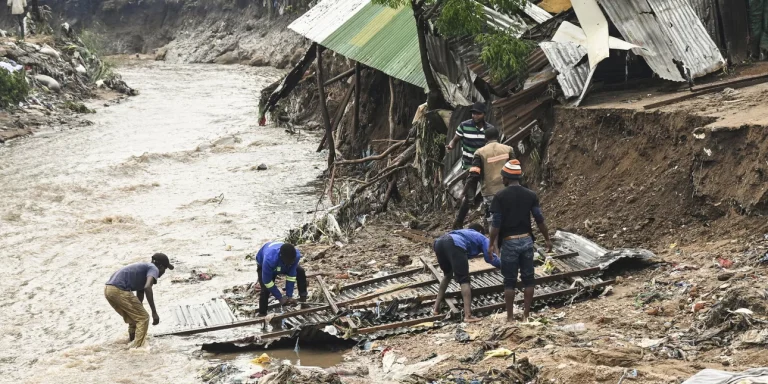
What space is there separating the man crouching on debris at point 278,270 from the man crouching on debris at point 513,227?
2.20 m

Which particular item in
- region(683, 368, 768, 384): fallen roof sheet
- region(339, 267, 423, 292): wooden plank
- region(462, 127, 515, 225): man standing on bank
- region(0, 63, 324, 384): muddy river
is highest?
region(462, 127, 515, 225): man standing on bank

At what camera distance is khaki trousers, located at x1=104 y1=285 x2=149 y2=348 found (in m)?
8.56

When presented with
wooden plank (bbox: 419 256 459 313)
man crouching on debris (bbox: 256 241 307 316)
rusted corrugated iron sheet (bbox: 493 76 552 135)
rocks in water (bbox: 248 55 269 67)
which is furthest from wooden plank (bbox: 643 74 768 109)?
rocks in water (bbox: 248 55 269 67)

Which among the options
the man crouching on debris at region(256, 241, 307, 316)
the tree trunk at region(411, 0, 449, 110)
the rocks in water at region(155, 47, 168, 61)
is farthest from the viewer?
the rocks in water at region(155, 47, 168, 61)

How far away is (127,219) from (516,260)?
33.0 feet

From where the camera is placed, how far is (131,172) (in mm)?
19953

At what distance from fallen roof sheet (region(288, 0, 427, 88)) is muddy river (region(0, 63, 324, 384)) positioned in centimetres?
304

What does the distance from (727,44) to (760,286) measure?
246 inches

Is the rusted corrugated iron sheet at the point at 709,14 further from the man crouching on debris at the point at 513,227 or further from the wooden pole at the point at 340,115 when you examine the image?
the wooden pole at the point at 340,115

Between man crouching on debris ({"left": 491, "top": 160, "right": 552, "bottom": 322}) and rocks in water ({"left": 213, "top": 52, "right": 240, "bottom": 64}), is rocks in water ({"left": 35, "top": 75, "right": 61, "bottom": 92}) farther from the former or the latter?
man crouching on debris ({"left": 491, "top": 160, "right": 552, "bottom": 322})

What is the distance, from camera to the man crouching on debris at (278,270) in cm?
846

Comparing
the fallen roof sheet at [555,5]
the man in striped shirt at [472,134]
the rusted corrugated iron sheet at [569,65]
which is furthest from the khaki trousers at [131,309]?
the fallen roof sheet at [555,5]

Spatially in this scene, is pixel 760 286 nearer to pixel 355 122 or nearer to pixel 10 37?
pixel 355 122

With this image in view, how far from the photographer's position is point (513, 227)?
711 cm
